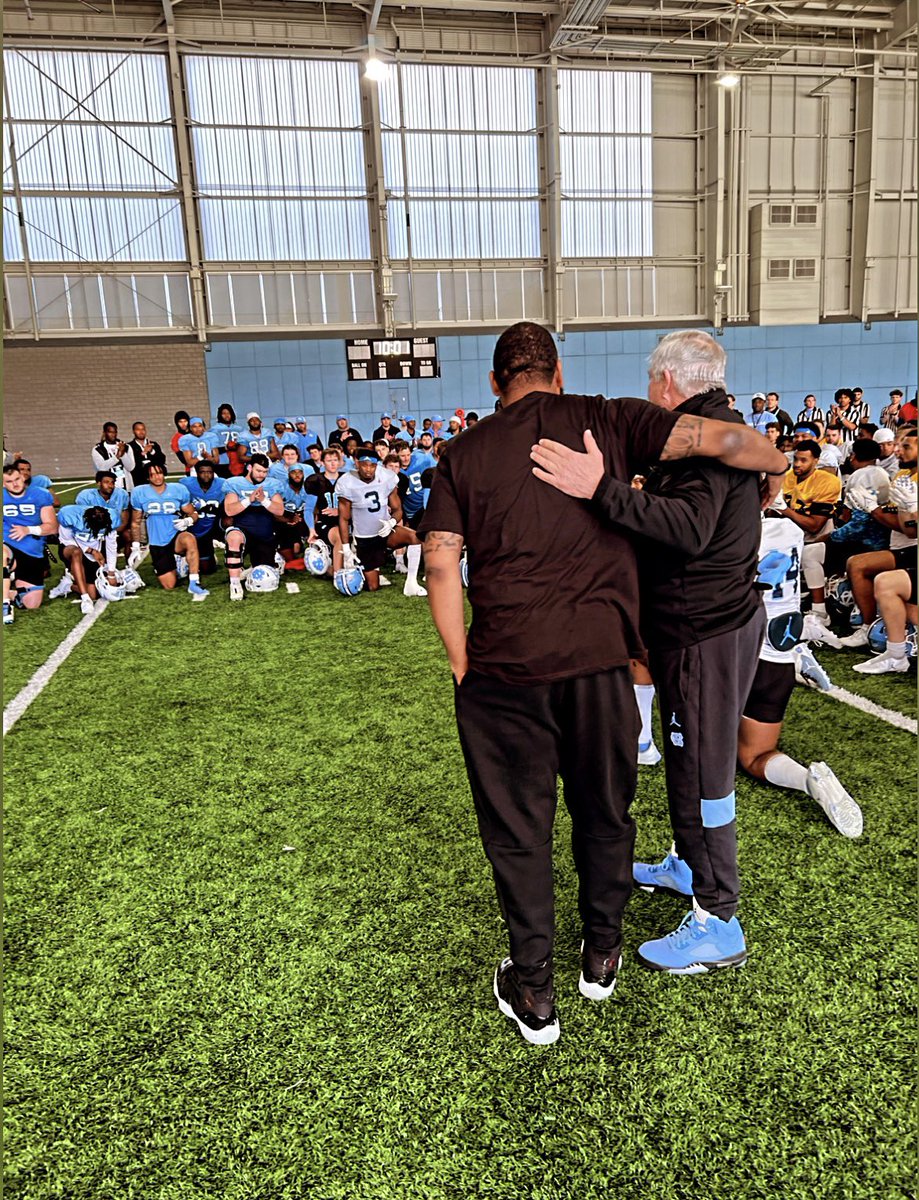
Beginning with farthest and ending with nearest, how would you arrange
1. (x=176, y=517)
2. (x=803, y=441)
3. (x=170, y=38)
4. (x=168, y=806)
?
(x=170, y=38) < (x=176, y=517) < (x=803, y=441) < (x=168, y=806)

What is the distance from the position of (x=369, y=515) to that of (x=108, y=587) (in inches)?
132

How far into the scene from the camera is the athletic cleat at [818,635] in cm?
679

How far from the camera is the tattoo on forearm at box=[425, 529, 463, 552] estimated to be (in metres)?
2.56

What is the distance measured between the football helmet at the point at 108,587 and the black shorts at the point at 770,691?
8213 mm

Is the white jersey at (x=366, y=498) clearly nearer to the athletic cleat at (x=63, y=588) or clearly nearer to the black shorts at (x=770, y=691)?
the athletic cleat at (x=63, y=588)

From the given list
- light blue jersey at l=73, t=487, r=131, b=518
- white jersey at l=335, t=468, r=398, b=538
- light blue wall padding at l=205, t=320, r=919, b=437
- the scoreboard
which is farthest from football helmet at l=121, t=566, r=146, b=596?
the scoreboard

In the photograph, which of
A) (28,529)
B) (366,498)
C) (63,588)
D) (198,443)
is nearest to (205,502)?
(63,588)

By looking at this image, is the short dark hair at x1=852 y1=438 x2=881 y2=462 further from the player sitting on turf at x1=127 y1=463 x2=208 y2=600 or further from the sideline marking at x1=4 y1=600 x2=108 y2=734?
the player sitting on turf at x1=127 y1=463 x2=208 y2=600

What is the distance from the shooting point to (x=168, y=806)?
4672 millimetres

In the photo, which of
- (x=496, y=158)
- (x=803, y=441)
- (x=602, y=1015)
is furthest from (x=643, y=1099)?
(x=496, y=158)

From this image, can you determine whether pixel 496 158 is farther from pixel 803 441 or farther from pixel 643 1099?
pixel 643 1099

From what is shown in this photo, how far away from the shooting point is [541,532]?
2.52 m

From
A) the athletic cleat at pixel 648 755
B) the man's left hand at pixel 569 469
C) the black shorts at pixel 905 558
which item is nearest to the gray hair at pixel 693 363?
the man's left hand at pixel 569 469

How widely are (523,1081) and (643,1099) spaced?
1.25ft
